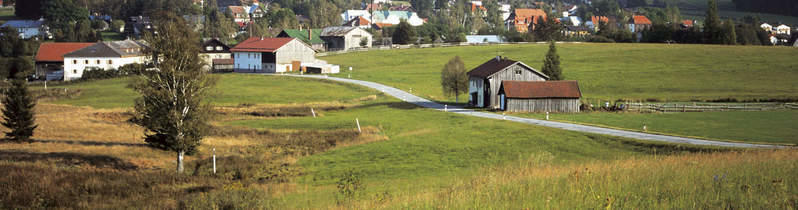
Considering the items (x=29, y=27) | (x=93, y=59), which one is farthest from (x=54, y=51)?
(x=29, y=27)

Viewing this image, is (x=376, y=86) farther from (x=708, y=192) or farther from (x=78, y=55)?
(x=708, y=192)

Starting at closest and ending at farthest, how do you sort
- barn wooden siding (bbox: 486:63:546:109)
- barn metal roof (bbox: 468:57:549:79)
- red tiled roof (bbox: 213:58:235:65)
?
barn wooden siding (bbox: 486:63:546:109), barn metal roof (bbox: 468:57:549:79), red tiled roof (bbox: 213:58:235:65)

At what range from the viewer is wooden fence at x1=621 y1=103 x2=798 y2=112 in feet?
179

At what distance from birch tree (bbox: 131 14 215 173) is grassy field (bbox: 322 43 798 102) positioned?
3860 cm

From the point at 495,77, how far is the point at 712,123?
18377mm

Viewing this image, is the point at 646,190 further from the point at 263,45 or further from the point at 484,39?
the point at 484,39

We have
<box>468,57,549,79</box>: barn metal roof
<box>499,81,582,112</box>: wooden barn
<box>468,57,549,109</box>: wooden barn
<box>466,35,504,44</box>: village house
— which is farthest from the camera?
<box>466,35,504,44</box>: village house

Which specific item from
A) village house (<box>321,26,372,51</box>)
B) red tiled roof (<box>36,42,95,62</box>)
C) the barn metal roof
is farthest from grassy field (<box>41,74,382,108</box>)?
village house (<box>321,26,372,51</box>)

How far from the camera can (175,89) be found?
104 feet

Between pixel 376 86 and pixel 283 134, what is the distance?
111ft

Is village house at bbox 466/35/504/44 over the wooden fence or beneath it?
over

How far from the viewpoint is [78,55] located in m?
99.9

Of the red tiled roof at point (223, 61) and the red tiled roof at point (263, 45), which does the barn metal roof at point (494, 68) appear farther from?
the red tiled roof at point (223, 61)

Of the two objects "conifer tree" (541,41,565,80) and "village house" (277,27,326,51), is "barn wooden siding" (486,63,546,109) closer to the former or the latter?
"conifer tree" (541,41,565,80)
